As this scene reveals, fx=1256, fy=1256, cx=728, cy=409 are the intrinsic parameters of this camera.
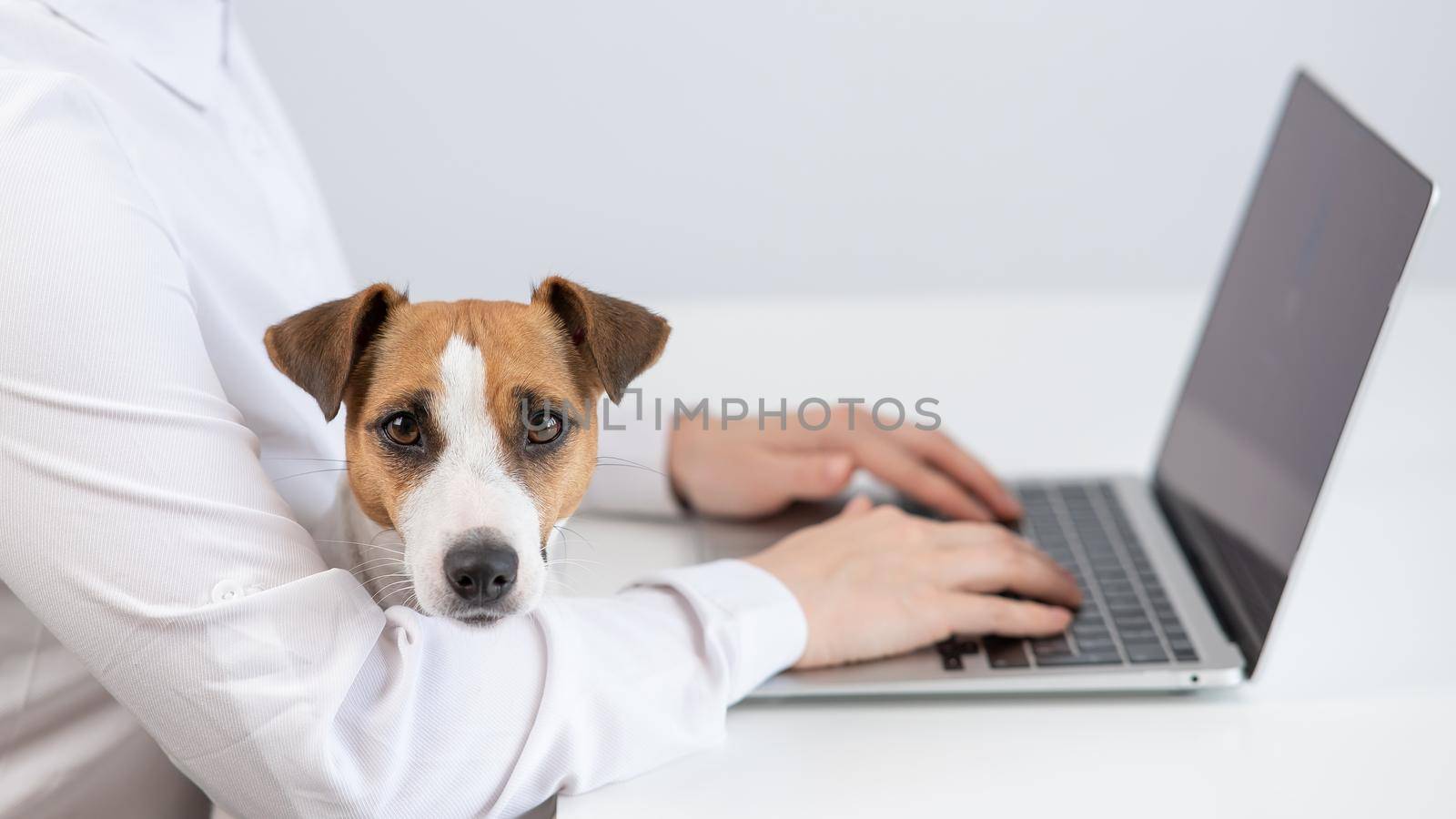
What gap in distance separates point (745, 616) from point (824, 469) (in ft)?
1.37

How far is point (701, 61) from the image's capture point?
3.61m

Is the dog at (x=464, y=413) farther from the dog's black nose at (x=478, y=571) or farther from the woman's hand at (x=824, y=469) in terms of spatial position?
the woman's hand at (x=824, y=469)

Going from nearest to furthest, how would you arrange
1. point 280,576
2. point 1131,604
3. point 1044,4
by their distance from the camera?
point 280,576
point 1131,604
point 1044,4

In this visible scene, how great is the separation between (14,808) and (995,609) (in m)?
0.95

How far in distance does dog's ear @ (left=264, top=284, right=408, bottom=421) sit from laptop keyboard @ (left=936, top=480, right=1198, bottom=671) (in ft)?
2.05

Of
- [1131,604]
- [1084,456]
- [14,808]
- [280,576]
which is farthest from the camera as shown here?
[1084,456]

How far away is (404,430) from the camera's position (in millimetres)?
1069

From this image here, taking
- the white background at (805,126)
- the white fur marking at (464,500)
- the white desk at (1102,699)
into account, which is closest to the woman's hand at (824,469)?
the white desk at (1102,699)

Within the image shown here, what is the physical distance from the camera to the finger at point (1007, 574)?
1.30 metres

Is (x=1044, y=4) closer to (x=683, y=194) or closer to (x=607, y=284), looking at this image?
(x=683, y=194)

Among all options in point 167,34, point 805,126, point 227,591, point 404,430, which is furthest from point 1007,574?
point 805,126

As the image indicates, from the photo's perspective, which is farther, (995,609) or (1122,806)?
(995,609)

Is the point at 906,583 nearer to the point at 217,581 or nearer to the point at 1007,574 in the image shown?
the point at 1007,574

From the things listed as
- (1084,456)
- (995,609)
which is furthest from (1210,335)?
(995,609)
